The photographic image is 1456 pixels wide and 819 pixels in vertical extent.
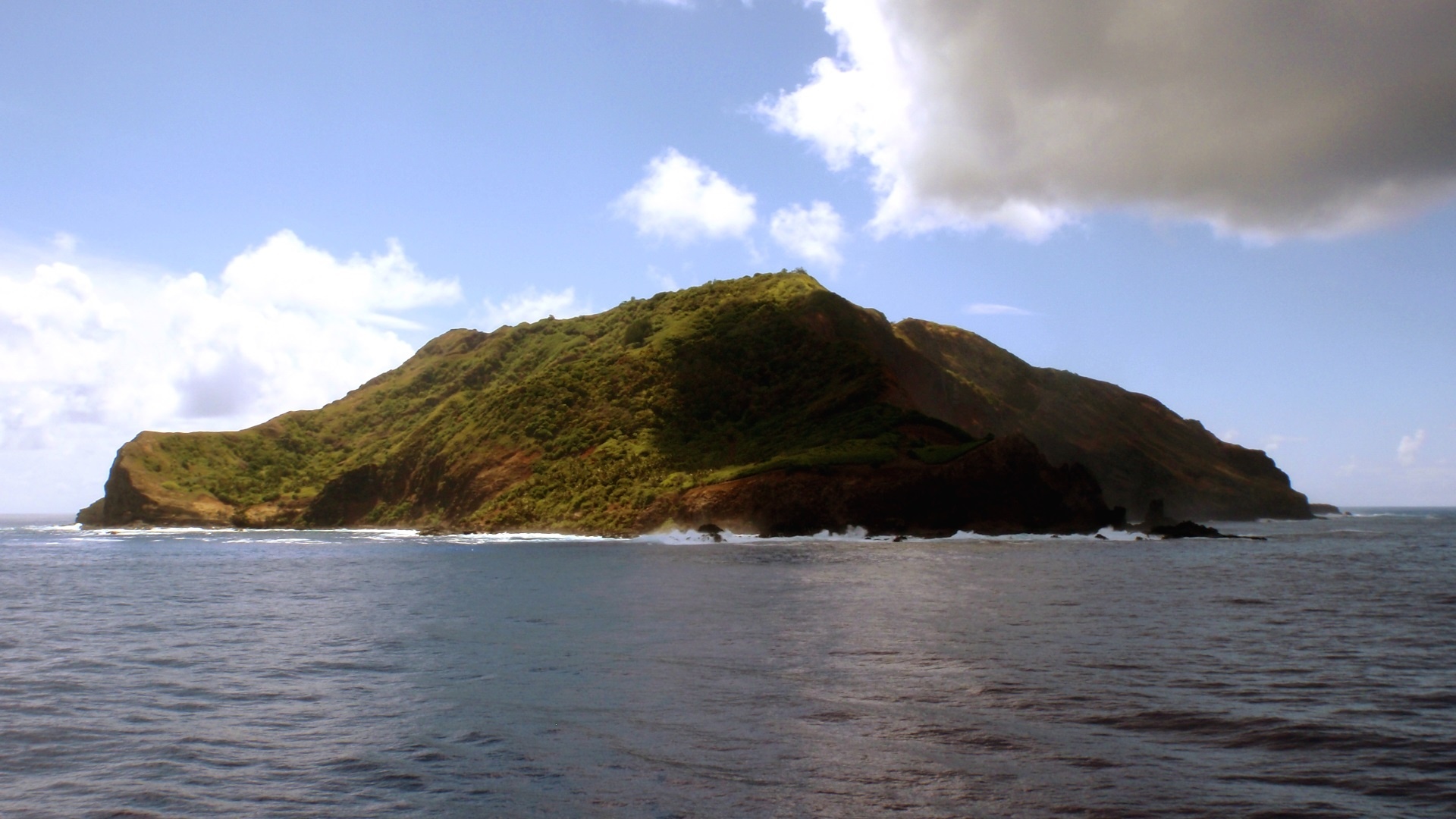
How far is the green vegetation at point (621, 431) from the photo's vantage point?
360 ft

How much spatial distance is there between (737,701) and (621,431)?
346 ft

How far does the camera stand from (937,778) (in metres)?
13.0

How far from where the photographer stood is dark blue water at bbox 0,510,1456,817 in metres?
12.4

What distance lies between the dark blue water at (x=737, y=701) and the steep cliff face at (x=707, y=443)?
2102 inches

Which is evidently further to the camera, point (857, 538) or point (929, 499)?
point (929, 499)

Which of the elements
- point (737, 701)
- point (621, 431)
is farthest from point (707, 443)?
point (737, 701)

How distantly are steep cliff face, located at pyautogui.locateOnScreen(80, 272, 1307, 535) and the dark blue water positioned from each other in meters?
53.4

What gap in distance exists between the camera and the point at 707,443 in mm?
116500

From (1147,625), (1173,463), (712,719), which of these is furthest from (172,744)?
(1173,463)

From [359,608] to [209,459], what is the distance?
148 metres

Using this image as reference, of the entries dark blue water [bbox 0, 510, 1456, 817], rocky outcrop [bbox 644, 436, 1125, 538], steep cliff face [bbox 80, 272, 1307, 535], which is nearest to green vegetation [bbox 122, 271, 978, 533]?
steep cliff face [bbox 80, 272, 1307, 535]

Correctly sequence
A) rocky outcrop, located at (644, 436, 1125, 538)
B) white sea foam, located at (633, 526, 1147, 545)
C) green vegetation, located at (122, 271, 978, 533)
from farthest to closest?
green vegetation, located at (122, 271, 978, 533) → rocky outcrop, located at (644, 436, 1125, 538) → white sea foam, located at (633, 526, 1147, 545)

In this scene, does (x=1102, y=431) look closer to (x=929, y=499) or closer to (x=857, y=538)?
(x=929, y=499)

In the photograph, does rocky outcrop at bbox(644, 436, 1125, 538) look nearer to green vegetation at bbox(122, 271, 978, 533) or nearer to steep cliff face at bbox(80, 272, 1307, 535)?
steep cliff face at bbox(80, 272, 1307, 535)
